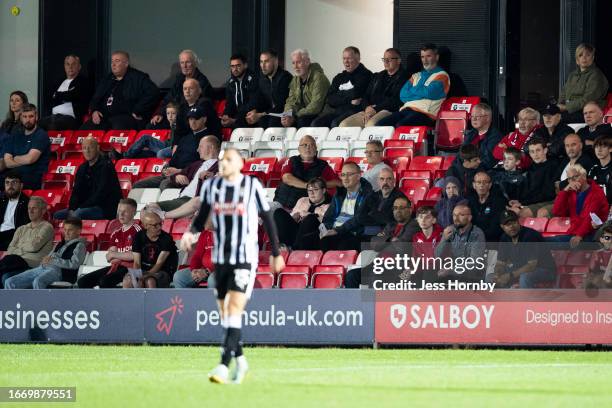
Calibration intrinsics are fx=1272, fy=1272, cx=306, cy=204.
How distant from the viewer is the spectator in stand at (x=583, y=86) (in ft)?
51.3

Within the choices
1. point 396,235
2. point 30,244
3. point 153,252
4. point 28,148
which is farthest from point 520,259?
point 28,148

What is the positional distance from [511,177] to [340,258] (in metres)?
2.15

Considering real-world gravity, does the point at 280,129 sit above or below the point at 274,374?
above

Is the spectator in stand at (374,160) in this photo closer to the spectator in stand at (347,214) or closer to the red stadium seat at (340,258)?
the spectator in stand at (347,214)

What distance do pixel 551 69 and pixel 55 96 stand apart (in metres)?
7.59

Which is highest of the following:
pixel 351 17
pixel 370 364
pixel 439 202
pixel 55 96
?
pixel 351 17

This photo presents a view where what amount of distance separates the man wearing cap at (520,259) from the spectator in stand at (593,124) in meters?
2.04

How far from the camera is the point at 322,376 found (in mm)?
9875

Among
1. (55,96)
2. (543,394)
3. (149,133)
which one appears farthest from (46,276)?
(543,394)

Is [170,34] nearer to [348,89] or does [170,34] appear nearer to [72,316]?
[348,89]

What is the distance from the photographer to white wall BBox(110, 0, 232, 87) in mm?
19922

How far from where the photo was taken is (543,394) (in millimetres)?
8570

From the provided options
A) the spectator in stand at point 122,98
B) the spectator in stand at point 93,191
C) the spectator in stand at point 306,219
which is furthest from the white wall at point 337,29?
the spectator in stand at point 306,219

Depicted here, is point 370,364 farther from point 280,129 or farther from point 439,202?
point 280,129
